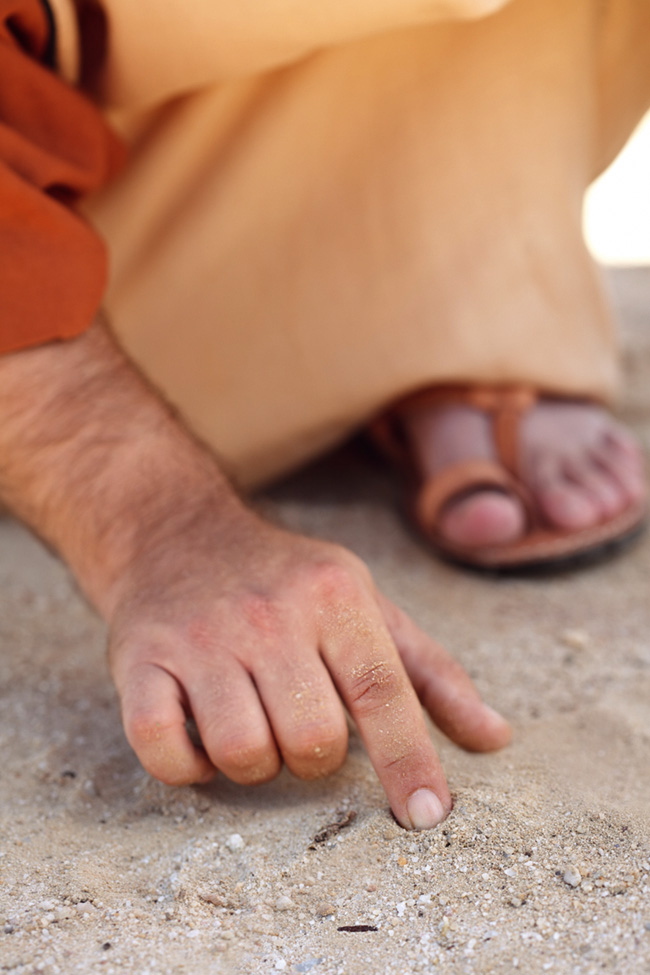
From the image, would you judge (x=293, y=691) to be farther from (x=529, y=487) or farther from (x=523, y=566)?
(x=529, y=487)

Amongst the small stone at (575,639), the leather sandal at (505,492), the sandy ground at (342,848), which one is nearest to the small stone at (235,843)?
the sandy ground at (342,848)

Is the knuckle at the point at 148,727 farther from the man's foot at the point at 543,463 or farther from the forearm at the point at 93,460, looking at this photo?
the man's foot at the point at 543,463

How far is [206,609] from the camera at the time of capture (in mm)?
823

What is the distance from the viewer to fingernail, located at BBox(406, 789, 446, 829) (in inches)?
28.2

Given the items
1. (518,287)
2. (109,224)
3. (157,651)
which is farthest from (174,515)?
(518,287)

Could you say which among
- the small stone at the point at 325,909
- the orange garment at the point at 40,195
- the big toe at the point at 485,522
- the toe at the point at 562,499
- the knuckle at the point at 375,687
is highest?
the orange garment at the point at 40,195

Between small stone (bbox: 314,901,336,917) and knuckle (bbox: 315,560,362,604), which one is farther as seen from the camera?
knuckle (bbox: 315,560,362,604)

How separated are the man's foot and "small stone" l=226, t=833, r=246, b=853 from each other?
65cm

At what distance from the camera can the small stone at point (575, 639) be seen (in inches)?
43.0

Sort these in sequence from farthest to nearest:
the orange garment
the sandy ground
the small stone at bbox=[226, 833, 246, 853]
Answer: the orange garment
the small stone at bbox=[226, 833, 246, 853]
the sandy ground

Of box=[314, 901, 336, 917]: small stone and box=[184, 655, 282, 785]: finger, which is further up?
box=[184, 655, 282, 785]: finger

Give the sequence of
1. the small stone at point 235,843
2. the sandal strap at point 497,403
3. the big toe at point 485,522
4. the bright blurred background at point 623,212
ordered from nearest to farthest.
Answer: the small stone at point 235,843, the big toe at point 485,522, the sandal strap at point 497,403, the bright blurred background at point 623,212

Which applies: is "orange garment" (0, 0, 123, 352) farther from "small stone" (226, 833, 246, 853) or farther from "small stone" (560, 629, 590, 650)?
"small stone" (560, 629, 590, 650)

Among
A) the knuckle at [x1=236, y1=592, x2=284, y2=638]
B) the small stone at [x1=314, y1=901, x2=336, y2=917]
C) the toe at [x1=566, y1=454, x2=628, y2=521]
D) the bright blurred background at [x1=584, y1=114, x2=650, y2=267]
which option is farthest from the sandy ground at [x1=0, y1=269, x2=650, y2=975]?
the bright blurred background at [x1=584, y1=114, x2=650, y2=267]
